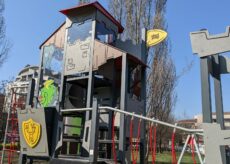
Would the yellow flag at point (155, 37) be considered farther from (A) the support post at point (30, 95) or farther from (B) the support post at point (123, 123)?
(A) the support post at point (30, 95)

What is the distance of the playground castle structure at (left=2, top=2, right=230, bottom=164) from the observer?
4.52m

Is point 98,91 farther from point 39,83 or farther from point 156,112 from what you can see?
point 156,112

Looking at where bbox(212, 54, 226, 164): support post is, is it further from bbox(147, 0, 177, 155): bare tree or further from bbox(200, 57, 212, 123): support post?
bbox(147, 0, 177, 155): bare tree

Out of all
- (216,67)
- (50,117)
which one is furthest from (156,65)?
(216,67)

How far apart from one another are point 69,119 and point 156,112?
18.7ft

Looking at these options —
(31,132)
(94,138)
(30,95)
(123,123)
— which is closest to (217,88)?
(94,138)

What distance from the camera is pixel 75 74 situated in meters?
5.94

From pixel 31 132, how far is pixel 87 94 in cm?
131

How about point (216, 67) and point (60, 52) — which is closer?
point (216, 67)

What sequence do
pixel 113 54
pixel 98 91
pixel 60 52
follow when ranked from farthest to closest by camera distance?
pixel 98 91
pixel 60 52
pixel 113 54

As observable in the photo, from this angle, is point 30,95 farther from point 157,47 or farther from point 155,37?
point 157,47

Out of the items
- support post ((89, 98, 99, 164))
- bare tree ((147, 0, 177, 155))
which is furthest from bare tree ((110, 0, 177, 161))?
support post ((89, 98, 99, 164))

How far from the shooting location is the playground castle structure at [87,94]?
4524 millimetres

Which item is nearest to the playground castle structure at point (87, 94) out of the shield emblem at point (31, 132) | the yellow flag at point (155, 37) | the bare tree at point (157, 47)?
the shield emblem at point (31, 132)
